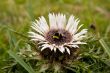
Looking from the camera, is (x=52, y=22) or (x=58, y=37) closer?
(x=58, y=37)

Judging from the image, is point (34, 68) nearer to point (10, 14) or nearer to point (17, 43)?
point (17, 43)

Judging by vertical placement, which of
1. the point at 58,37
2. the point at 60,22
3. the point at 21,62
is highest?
the point at 60,22

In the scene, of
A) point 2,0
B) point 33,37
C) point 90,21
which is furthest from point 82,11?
point 33,37

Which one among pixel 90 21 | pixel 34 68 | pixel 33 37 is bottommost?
pixel 34 68

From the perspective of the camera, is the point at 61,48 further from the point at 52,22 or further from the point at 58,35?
the point at 52,22

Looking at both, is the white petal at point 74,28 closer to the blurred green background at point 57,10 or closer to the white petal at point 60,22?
the white petal at point 60,22

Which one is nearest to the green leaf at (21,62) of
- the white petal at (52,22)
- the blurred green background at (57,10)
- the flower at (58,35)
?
the flower at (58,35)

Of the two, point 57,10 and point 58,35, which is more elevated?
point 57,10

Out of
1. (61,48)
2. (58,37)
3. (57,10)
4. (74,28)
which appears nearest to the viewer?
(61,48)

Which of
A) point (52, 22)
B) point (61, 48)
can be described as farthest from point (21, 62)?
point (52, 22)
